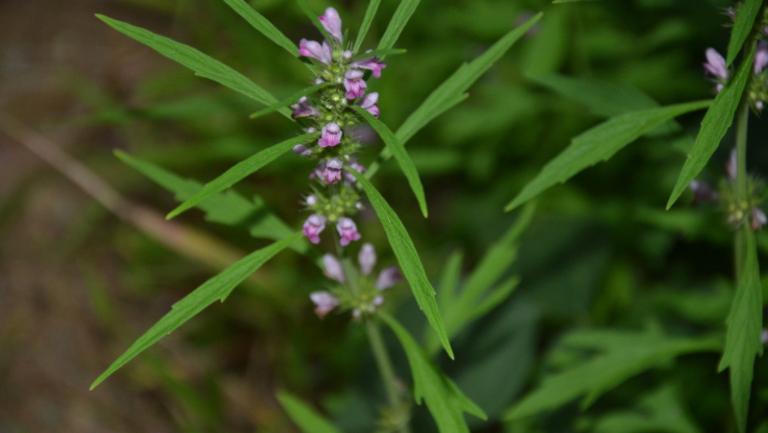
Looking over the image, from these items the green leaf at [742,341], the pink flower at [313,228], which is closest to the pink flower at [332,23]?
the pink flower at [313,228]

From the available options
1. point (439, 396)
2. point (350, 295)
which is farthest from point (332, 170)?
point (439, 396)

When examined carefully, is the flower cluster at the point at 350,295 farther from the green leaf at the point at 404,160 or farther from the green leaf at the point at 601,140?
the green leaf at the point at 404,160

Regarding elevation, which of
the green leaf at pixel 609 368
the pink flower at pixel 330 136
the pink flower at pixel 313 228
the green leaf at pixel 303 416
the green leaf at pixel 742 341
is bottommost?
the green leaf at pixel 742 341

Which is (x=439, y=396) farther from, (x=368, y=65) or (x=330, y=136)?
(x=368, y=65)

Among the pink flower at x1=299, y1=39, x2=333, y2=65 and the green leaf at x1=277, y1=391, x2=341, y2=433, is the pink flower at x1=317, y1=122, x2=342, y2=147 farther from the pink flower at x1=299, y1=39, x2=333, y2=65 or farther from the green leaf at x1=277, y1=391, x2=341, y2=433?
the green leaf at x1=277, y1=391, x2=341, y2=433

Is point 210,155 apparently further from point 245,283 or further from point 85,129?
point 85,129

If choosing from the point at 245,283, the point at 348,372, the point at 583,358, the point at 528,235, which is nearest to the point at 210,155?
the point at 245,283
